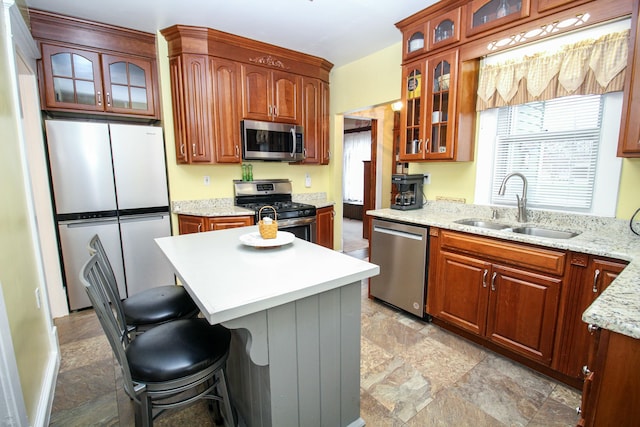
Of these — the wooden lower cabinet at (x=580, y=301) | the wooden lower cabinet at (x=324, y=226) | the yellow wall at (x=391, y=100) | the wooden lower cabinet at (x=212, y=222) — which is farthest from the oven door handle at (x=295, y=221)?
the wooden lower cabinet at (x=580, y=301)

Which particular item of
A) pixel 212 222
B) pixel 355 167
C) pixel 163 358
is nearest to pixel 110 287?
pixel 163 358

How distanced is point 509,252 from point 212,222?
2.61m

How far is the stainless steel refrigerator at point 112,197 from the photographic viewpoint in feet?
8.96

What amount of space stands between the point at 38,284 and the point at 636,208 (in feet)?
12.8

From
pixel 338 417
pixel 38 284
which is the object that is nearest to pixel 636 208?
pixel 338 417

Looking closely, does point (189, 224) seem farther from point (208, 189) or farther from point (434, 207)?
point (434, 207)

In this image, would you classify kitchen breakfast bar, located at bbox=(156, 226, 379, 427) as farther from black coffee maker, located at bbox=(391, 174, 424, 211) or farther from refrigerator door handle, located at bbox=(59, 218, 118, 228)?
refrigerator door handle, located at bbox=(59, 218, 118, 228)

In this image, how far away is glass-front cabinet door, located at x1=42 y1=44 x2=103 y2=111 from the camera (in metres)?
2.73

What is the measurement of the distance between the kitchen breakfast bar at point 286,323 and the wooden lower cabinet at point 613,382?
758 mm

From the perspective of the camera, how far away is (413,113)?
2.83m

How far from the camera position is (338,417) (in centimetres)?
146

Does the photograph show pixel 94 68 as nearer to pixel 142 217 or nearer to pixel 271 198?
pixel 142 217

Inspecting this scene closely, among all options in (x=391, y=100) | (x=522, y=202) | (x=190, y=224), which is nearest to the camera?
(x=522, y=202)

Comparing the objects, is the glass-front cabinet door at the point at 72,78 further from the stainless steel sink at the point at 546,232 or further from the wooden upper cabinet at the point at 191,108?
the stainless steel sink at the point at 546,232
